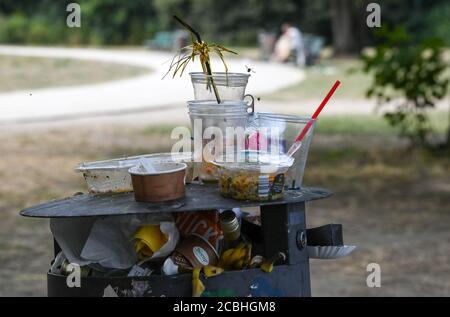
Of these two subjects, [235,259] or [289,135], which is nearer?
[235,259]

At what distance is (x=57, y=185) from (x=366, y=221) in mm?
3260

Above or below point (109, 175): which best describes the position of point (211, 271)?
below

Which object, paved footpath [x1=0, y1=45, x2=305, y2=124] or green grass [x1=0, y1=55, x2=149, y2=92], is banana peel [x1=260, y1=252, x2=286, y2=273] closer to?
paved footpath [x1=0, y1=45, x2=305, y2=124]

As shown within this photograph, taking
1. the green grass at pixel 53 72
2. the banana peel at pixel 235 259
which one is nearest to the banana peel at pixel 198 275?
the banana peel at pixel 235 259

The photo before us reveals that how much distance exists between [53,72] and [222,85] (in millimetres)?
21407

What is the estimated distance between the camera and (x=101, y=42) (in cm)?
4147

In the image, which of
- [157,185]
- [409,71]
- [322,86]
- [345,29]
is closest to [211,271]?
[157,185]

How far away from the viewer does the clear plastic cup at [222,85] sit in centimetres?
303

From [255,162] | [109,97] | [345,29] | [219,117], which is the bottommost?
[109,97]

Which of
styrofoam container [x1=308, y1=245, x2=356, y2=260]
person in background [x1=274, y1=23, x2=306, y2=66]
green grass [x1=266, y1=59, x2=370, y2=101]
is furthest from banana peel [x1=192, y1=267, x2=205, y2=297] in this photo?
person in background [x1=274, y1=23, x2=306, y2=66]

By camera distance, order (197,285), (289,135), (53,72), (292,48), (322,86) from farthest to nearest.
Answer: (292,48) → (53,72) → (322,86) → (289,135) → (197,285)

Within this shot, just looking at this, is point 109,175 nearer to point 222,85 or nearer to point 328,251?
point 222,85

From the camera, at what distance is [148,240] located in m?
2.82
